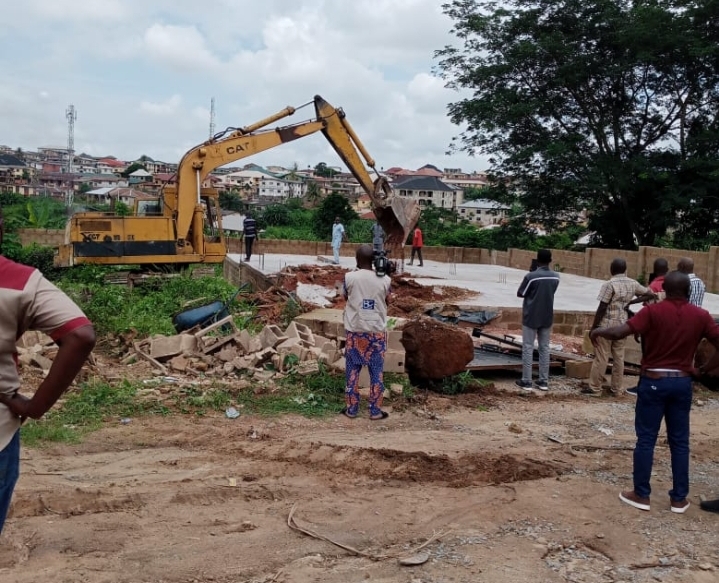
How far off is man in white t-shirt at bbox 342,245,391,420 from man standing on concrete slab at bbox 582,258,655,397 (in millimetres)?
2485

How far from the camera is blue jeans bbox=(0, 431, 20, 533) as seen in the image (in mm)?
2501

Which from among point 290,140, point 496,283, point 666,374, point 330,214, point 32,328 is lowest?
point 496,283

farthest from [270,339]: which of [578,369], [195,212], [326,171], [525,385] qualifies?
[326,171]

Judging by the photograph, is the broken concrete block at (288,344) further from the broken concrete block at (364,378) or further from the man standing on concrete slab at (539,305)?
the man standing on concrete slab at (539,305)

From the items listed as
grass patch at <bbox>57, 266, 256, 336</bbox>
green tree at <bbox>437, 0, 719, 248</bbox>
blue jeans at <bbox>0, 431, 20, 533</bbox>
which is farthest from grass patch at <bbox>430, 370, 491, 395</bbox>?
green tree at <bbox>437, 0, 719, 248</bbox>

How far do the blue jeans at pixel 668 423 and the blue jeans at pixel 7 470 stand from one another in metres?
3.83

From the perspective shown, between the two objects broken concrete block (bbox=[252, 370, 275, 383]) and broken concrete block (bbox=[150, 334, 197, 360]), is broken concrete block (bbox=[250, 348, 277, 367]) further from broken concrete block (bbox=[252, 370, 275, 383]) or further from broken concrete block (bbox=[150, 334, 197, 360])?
broken concrete block (bbox=[150, 334, 197, 360])

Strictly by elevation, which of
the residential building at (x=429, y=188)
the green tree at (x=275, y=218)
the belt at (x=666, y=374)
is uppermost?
the residential building at (x=429, y=188)

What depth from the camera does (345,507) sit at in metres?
4.60

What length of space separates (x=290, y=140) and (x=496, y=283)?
7208mm

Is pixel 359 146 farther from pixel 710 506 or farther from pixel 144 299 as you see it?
pixel 710 506

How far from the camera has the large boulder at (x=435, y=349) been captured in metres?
7.96

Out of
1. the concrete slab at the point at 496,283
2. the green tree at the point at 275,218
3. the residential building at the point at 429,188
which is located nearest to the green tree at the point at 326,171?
the residential building at the point at 429,188

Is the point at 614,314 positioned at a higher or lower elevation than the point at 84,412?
higher
